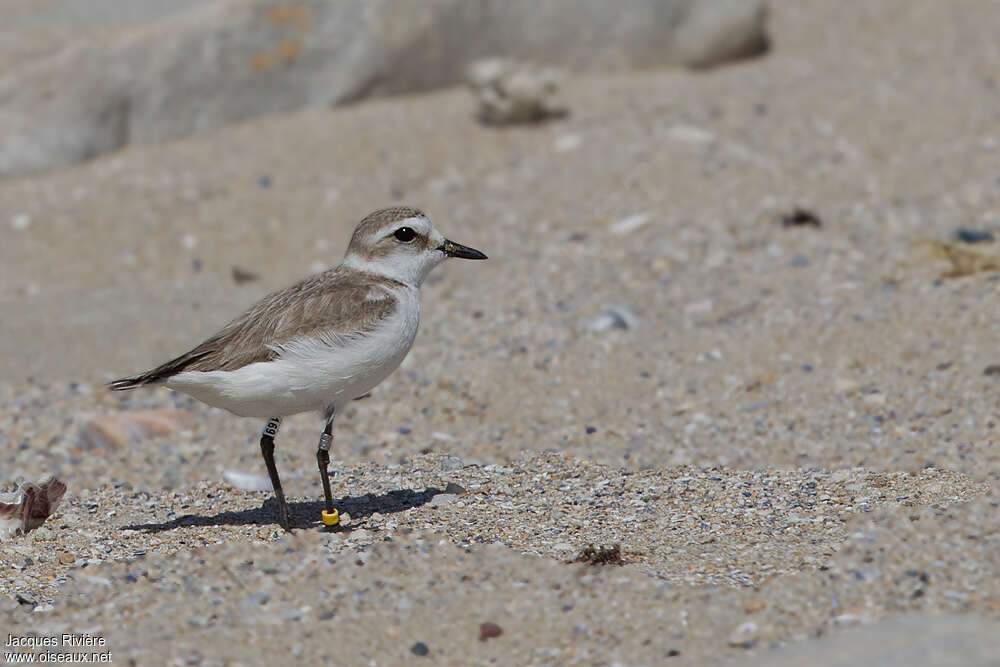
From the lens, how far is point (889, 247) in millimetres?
9109

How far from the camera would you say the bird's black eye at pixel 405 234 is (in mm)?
5902

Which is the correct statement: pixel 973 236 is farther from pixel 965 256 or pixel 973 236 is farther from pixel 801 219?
pixel 801 219

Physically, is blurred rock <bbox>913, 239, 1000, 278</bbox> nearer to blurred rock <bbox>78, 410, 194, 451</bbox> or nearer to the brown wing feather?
the brown wing feather

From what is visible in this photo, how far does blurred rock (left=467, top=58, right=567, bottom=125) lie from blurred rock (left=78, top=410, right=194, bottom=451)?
471cm

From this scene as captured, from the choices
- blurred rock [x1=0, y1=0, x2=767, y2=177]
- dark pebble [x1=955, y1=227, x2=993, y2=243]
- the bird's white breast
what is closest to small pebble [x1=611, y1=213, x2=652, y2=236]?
dark pebble [x1=955, y1=227, x2=993, y2=243]

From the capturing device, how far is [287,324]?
5473mm

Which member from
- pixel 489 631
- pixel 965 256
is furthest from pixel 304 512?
pixel 965 256

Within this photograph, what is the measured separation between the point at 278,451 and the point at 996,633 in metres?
4.43

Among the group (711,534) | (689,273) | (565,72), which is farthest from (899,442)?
(565,72)

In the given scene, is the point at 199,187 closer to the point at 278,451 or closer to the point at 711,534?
the point at 278,451

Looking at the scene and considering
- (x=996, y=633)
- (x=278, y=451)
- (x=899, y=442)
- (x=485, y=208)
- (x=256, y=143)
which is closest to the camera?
(x=996, y=633)

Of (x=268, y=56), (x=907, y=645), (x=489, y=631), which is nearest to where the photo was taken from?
(x=907, y=645)

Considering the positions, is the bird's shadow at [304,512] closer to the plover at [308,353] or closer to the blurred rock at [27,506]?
the plover at [308,353]

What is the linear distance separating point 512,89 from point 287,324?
243 inches
